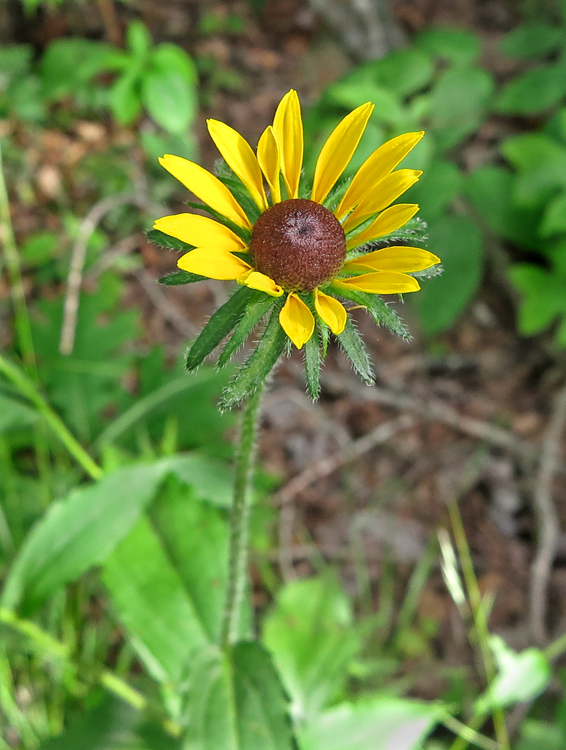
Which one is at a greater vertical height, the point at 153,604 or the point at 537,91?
the point at 537,91

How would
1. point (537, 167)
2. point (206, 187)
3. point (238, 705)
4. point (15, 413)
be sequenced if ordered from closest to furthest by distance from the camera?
point (206, 187)
point (238, 705)
point (15, 413)
point (537, 167)

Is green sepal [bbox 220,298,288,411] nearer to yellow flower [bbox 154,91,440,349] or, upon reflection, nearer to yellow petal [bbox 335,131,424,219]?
yellow flower [bbox 154,91,440,349]

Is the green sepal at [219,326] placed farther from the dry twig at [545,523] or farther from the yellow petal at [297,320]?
the dry twig at [545,523]

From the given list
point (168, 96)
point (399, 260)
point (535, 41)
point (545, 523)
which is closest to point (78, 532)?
point (399, 260)

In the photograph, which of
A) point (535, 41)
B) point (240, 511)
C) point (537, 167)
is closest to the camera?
point (240, 511)

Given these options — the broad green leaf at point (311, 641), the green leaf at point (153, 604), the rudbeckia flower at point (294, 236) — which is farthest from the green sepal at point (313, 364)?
the broad green leaf at point (311, 641)

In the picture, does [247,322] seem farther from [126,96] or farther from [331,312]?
[126,96]
